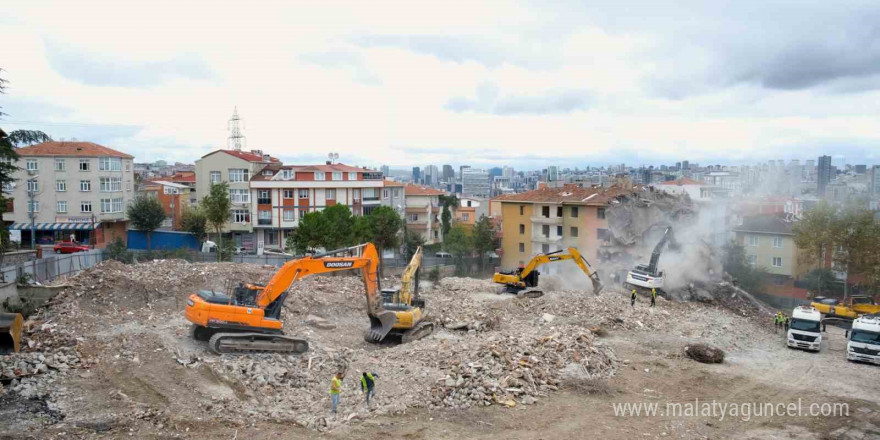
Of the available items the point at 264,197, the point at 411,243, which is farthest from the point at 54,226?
the point at 411,243

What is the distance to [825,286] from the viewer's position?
35750 mm

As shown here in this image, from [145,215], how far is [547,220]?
28.7m

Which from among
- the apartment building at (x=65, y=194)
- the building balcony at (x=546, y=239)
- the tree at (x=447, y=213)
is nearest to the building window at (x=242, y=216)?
the apartment building at (x=65, y=194)

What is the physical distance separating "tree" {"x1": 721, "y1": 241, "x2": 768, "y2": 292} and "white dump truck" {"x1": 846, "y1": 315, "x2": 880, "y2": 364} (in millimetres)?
18026

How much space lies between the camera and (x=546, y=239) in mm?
43250

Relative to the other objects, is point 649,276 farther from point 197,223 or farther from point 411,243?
point 197,223

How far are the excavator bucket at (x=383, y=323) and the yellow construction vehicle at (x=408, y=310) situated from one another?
17cm

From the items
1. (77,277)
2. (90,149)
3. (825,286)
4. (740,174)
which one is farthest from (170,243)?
(740,174)

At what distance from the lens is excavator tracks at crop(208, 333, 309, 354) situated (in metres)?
14.2

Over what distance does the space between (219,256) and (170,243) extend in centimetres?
1642

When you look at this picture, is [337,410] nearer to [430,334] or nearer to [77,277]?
[430,334]

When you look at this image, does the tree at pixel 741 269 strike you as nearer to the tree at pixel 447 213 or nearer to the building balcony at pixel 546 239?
the building balcony at pixel 546 239

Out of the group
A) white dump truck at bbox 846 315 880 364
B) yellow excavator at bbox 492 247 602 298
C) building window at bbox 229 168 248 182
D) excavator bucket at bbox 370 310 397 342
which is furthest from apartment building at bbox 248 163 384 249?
white dump truck at bbox 846 315 880 364

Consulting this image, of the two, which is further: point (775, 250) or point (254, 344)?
point (775, 250)
